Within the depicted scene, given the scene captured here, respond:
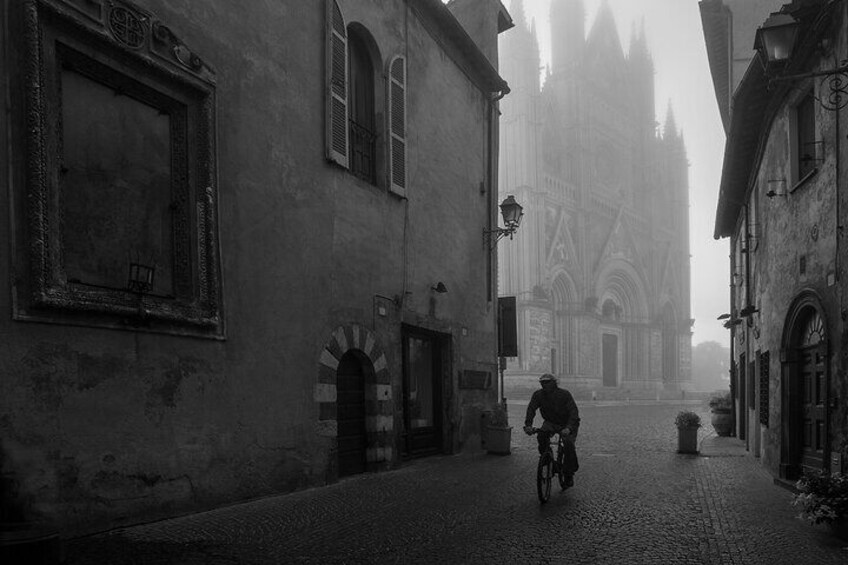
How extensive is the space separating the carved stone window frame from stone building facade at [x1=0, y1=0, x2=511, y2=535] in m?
0.02

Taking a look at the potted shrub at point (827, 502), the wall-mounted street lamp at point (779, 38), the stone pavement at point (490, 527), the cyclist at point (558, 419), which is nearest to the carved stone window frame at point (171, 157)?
the stone pavement at point (490, 527)

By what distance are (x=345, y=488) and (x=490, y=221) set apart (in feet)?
26.0

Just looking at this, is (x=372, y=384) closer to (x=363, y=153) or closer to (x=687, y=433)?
(x=363, y=153)

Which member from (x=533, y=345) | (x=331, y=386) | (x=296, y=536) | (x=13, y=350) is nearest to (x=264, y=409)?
(x=331, y=386)

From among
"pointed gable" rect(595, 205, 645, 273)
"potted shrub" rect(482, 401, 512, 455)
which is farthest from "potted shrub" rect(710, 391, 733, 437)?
"pointed gable" rect(595, 205, 645, 273)

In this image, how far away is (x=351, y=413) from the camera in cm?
1004

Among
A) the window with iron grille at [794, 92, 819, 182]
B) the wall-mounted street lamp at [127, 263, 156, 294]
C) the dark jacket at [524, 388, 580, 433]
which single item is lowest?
the dark jacket at [524, 388, 580, 433]

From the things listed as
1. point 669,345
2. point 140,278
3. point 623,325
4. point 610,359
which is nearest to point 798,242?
point 140,278

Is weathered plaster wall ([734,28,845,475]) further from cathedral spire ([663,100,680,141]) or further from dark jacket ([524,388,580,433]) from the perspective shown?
cathedral spire ([663,100,680,141])

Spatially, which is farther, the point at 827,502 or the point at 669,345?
the point at 669,345

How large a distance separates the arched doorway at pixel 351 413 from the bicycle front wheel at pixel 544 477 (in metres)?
2.95

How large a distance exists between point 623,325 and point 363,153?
47.6 m

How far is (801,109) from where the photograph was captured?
9.73m

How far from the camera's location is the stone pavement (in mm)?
5531
